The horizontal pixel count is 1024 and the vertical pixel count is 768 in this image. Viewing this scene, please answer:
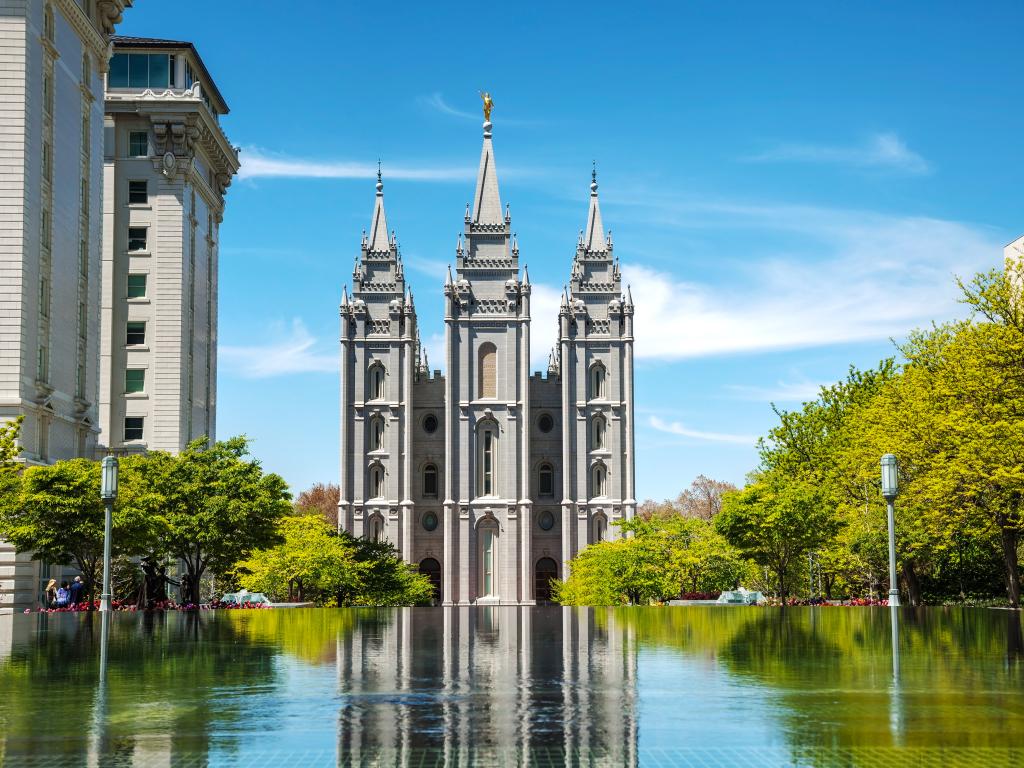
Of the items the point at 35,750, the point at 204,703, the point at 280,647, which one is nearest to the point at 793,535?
the point at 280,647

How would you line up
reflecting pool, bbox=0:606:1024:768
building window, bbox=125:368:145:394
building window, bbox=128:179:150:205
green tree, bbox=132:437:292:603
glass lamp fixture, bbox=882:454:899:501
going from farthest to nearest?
building window, bbox=128:179:150:205 < building window, bbox=125:368:145:394 < green tree, bbox=132:437:292:603 < glass lamp fixture, bbox=882:454:899:501 < reflecting pool, bbox=0:606:1024:768

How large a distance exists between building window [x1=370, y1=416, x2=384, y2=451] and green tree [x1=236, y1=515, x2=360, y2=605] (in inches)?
1429

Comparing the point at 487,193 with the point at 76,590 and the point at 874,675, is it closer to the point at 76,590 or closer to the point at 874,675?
the point at 76,590

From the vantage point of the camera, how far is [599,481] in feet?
307

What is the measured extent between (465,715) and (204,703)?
10.0 feet

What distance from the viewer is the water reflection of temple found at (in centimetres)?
1031

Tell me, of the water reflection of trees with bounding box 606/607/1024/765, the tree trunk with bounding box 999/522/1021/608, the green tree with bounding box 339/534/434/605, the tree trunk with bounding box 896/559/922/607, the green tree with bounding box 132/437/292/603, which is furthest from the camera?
the green tree with bounding box 339/534/434/605

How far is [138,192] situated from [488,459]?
34.0 m

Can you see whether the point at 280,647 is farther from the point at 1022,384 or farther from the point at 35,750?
the point at 1022,384

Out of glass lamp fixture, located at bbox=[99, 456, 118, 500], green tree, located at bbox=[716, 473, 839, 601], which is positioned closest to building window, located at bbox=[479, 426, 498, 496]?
green tree, located at bbox=[716, 473, 839, 601]

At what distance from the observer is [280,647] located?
22.2 m

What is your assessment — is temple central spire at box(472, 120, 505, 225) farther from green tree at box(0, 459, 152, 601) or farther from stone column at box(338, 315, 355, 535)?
green tree at box(0, 459, 152, 601)

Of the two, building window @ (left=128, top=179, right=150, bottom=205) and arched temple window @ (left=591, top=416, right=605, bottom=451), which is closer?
building window @ (left=128, top=179, right=150, bottom=205)

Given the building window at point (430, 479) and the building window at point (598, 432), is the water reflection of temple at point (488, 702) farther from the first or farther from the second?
the building window at point (430, 479)
